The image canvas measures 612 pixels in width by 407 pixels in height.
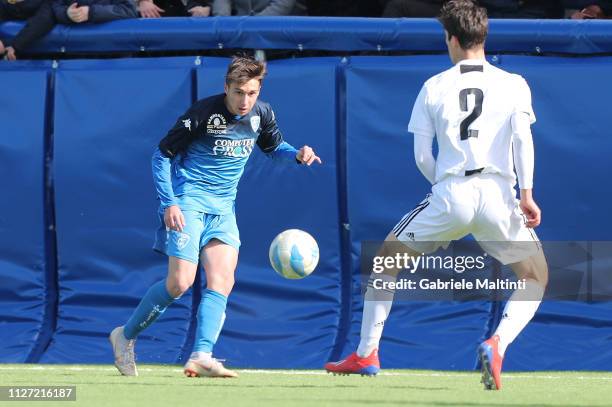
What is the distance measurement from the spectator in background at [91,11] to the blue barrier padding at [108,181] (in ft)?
1.40

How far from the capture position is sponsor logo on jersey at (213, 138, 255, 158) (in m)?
8.03

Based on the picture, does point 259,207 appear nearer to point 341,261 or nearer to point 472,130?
point 341,261

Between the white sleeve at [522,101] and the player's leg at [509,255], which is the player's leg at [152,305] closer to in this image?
the player's leg at [509,255]

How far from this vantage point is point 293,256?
308 inches

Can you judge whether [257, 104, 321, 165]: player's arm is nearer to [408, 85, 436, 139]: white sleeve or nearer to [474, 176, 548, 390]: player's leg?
[408, 85, 436, 139]: white sleeve

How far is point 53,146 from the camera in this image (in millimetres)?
10562

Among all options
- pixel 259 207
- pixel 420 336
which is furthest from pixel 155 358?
pixel 420 336

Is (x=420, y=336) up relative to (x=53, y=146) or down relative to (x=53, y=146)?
down

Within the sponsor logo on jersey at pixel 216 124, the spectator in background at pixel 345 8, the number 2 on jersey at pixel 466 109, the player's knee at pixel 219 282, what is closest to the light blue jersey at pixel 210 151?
the sponsor logo on jersey at pixel 216 124

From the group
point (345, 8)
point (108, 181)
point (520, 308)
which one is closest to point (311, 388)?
point (520, 308)

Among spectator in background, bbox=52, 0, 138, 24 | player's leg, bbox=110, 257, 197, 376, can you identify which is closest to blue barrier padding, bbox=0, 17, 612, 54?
spectator in background, bbox=52, 0, 138, 24

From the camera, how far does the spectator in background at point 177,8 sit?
1099 centimetres

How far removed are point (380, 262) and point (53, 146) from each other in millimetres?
4477

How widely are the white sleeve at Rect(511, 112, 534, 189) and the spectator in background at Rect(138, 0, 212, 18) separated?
5027mm
